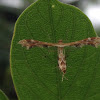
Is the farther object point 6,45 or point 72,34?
point 6,45

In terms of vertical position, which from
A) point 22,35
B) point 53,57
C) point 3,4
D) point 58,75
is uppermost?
point 3,4

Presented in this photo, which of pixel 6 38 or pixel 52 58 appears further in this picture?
pixel 6 38

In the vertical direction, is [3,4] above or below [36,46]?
above

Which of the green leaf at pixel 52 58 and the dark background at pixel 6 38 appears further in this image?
the dark background at pixel 6 38

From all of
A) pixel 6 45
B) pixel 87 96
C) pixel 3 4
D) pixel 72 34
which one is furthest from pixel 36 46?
pixel 3 4

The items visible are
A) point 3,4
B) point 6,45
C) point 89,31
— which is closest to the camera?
point 89,31

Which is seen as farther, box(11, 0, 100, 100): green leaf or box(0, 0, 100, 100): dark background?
box(0, 0, 100, 100): dark background

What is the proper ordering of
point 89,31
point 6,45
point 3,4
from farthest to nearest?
1. point 3,4
2. point 6,45
3. point 89,31

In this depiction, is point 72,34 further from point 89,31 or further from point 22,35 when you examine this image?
point 22,35
